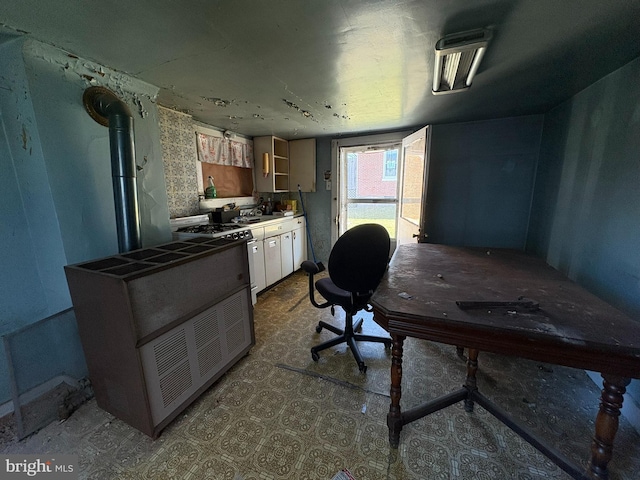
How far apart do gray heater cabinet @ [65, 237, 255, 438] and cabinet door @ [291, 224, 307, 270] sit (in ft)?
6.84

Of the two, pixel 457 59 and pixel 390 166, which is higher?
pixel 457 59

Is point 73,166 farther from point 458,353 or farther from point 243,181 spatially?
point 458,353

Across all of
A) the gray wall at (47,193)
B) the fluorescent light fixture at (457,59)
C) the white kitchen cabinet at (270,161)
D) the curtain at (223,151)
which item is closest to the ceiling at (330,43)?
the fluorescent light fixture at (457,59)

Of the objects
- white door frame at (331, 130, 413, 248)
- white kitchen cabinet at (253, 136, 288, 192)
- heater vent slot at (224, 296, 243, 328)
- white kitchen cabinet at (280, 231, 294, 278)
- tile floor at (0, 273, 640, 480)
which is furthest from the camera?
white kitchen cabinet at (253, 136, 288, 192)

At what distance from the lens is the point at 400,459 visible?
1.23 m

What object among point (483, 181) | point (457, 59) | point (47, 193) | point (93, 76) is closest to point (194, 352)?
point (47, 193)

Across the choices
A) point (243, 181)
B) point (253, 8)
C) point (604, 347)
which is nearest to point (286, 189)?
point (243, 181)

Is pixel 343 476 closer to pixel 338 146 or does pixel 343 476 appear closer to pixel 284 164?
pixel 338 146

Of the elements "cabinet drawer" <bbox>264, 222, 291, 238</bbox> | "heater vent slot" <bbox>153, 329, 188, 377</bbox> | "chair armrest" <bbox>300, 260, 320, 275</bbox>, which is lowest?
"heater vent slot" <bbox>153, 329, 188, 377</bbox>

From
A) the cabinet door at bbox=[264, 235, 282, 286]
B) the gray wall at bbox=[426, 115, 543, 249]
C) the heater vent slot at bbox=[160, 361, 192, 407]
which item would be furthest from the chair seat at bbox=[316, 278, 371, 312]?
the gray wall at bbox=[426, 115, 543, 249]

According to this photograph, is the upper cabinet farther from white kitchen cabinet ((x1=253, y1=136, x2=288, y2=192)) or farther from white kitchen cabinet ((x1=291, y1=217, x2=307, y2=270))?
white kitchen cabinet ((x1=291, y1=217, x2=307, y2=270))

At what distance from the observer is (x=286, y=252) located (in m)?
3.62

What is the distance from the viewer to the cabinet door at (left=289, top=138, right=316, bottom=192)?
12.6ft

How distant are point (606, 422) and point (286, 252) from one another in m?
3.16
